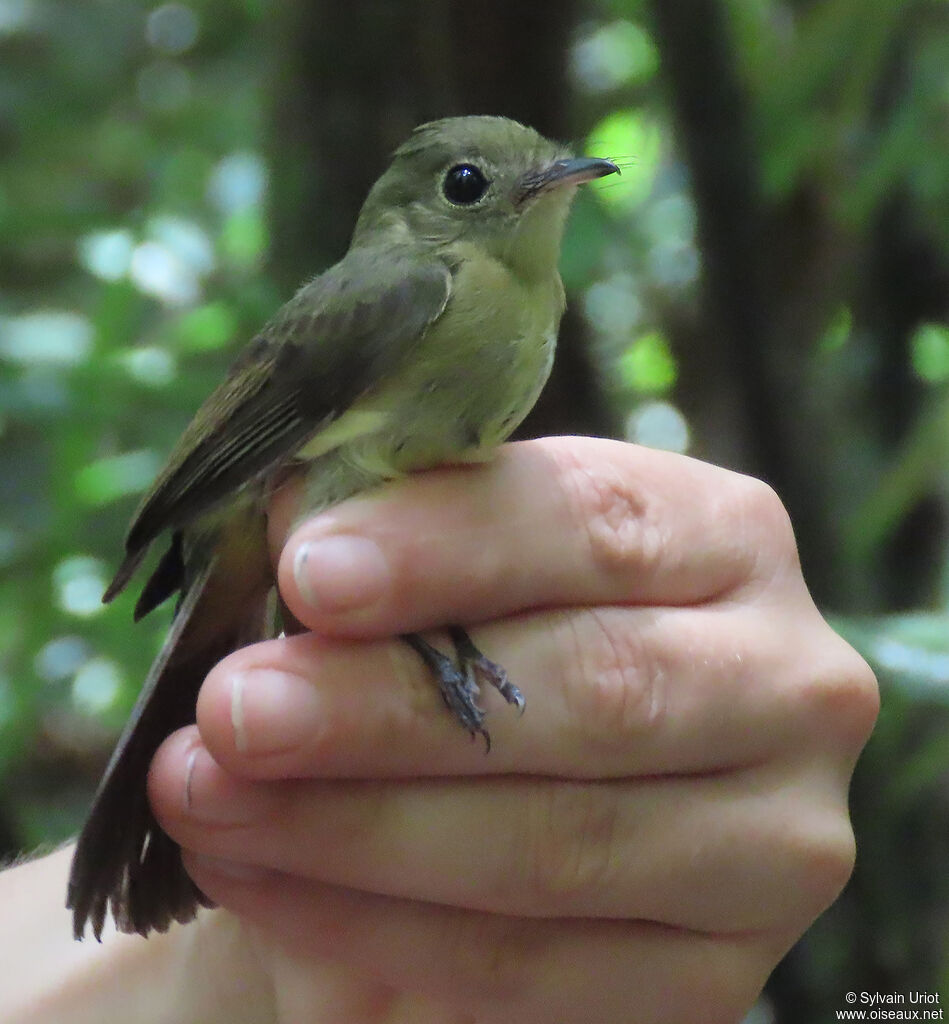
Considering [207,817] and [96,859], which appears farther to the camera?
[96,859]

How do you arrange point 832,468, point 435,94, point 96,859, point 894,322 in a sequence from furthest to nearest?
point 894,322
point 832,468
point 435,94
point 96,859

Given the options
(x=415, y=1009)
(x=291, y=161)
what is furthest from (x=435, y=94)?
(x=415, y=1009)

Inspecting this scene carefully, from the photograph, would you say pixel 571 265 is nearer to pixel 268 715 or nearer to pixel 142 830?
pixel 268 715

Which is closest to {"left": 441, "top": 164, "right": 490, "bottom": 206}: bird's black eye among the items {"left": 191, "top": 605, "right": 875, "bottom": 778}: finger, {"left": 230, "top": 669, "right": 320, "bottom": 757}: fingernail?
{"left": 191, "top": 605, "right": 875, "bottom": 778}: finger

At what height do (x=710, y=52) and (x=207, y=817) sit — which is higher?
(x=710, y=52)

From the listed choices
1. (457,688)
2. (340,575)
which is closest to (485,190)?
(340,575)

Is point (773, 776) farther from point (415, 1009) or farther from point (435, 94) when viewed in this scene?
point (435, 94)
